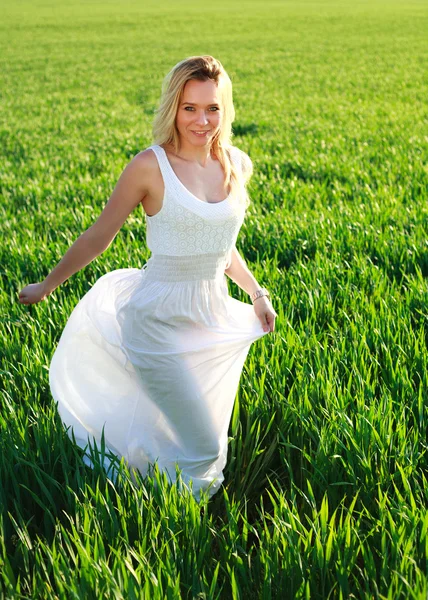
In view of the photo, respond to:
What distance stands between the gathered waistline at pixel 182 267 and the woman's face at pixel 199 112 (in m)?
0.41

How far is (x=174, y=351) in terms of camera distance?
2.39 m

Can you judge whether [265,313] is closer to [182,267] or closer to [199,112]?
[182,267]

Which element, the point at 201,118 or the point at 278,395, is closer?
the point at 201,118

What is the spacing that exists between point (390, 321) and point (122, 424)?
1.49m

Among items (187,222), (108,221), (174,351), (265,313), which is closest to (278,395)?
(265,313)

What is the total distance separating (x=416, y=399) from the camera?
2676 mm

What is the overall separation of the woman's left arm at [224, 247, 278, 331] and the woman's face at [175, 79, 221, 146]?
56 cm

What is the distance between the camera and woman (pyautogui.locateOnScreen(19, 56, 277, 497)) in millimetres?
2352

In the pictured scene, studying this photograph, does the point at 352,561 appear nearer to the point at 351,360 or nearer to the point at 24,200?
the point at 351,360

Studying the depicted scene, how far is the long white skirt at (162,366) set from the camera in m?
2.42

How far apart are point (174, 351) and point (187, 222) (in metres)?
0.46

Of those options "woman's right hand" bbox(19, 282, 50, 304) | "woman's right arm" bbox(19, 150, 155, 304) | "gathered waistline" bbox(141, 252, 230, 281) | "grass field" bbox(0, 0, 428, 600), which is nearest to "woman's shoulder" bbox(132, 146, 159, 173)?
"woman's right arm" bbox(19, 150, 155, 304)

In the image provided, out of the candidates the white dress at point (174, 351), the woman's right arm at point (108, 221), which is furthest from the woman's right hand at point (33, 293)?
the white dress at point (174, 351)

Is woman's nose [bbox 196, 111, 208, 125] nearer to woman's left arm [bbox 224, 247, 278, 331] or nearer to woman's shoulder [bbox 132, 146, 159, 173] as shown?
woman's shoulder [bbox 132, 146, 159, 173]
